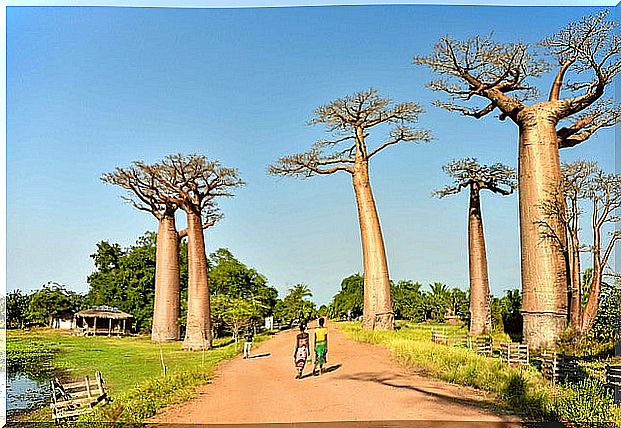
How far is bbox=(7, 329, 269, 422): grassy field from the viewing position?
6.77 metres

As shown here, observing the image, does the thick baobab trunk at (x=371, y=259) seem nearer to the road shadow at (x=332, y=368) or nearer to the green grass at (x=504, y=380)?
the green grass at (x=504, y=380)

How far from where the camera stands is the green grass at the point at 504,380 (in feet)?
19.6

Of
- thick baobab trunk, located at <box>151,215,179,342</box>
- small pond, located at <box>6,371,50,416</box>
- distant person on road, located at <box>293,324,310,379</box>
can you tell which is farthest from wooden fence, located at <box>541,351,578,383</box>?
small pond, located at <box>6,371,50,416</box>

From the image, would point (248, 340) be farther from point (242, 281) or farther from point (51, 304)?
point (51, 304)

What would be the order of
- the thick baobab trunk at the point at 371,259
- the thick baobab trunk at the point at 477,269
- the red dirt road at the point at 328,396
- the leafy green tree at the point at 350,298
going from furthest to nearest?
the thick baobab trunk at the point at 371,259 → the thick baobab trunk at the point at 477,269 → the leafy green tree at the point at 350,298 → the red dirt road at the point at 328,396

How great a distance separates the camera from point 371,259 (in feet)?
29.1

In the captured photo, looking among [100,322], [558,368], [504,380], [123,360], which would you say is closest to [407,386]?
[504,380]

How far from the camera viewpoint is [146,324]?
812cm

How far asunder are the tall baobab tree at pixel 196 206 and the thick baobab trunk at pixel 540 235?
2.76 metres

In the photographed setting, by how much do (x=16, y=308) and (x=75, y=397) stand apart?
1.45 m

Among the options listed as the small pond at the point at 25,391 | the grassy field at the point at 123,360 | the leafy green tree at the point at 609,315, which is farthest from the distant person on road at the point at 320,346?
the leafy green tree at the point at 609,315

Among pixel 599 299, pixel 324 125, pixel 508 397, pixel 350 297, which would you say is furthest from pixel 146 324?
pixel 599 299

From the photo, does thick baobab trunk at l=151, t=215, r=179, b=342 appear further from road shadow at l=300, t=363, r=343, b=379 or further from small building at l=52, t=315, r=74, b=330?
road shadow at l=300, t=363, r=343, b=379

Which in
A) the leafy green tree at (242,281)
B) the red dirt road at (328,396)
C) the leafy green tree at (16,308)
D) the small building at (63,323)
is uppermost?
the leafy green tree at (242,281)
